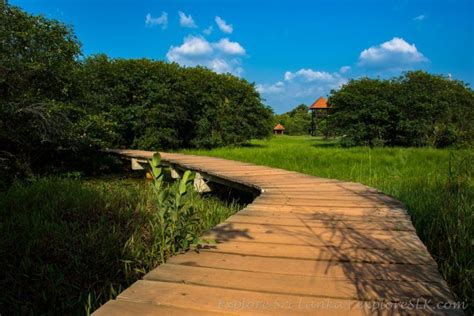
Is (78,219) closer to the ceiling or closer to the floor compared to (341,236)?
closer to the floor

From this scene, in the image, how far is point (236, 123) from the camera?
1516 cm

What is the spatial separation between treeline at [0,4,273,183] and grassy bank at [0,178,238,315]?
82.5 inches

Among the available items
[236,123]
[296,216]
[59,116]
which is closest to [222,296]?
[296,216]

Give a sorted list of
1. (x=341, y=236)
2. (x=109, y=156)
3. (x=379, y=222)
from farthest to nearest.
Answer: (x=109, y=156), (x=379, y=222), (x=341, y=236)

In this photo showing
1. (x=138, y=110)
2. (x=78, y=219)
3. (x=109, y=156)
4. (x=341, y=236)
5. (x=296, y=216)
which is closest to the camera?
(x=341, y=236)

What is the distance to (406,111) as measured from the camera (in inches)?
578

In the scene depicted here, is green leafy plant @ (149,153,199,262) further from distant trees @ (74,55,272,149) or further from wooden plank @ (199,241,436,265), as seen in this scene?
distant trees @ (74,55,272,149)

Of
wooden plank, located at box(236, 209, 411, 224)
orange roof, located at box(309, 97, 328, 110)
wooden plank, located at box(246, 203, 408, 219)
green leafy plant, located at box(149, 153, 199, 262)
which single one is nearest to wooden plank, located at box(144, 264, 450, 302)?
green leafy plant, located at box(149, 153, 199, 262)

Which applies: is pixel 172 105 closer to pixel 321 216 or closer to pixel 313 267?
pixel 321 216

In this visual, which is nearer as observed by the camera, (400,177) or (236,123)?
(400,177)

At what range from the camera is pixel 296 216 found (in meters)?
3.10

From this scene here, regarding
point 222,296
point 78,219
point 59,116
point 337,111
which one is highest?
point 337,111

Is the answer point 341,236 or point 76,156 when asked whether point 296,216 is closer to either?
point 341,236

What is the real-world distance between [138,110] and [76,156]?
3437 millimetres
